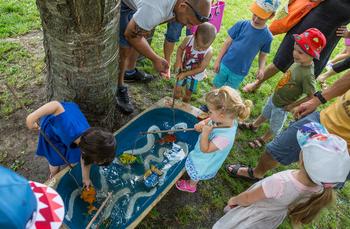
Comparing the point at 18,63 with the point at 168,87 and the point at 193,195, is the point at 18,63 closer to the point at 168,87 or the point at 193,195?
the point at 168,87

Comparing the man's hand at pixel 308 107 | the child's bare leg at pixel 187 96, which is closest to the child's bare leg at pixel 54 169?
the child's bare leg at pixel 187 96

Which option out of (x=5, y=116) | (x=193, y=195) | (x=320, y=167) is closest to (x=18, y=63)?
(x=5, y=116)

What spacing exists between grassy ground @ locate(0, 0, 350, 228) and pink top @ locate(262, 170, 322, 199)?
934 millimetres

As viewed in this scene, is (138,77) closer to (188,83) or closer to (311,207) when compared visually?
(188,83)

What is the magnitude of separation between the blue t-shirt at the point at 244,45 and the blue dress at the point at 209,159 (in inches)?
41.0

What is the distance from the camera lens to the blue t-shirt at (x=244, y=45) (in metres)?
3.22

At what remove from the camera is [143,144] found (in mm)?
3223

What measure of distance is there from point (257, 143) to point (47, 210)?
8.71 ft

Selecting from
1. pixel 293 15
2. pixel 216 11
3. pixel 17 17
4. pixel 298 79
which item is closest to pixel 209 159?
pixel 298 79

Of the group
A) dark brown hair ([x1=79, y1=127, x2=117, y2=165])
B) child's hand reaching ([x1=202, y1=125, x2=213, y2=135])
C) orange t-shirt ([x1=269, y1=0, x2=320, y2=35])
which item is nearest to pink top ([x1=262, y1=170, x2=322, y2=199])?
child's hand reaching ([x1=202, y1=125, x2=213, y2=135])

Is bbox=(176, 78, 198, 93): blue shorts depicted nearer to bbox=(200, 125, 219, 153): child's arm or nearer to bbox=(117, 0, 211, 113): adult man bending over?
bbox=(117, 0, 211, 113): adult man bending over

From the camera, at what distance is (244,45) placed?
128 inches

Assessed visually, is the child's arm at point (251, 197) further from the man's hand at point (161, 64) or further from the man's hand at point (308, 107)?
the man's hand at point (161, 64)

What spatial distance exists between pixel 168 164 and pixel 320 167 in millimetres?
1593
